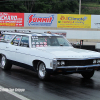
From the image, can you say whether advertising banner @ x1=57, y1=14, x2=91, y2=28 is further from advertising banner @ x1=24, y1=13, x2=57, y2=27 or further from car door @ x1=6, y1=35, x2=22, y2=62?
car door @ x1=6, y1=35, x2=22, y2=62

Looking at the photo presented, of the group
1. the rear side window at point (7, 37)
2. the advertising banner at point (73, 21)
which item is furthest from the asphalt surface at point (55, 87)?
the advertising banner at point (73, 21)

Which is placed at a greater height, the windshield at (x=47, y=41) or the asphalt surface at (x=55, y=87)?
the windshield at (x=47, y=41)

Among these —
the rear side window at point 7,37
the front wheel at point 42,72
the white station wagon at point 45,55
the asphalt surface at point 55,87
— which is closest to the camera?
the asphalt surface at point 55,87

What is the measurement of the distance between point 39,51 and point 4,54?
2.74 meters

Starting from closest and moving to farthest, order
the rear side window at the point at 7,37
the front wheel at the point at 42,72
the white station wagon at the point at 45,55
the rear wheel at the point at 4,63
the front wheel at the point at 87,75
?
1. the white station wagon at the point at 45,55
2. the front wheel at the point at 42,72
3. the front wheel at the point at 87,75
4. the rear wheel at the point at 4,63
5. the rear side window at the point at 7,37

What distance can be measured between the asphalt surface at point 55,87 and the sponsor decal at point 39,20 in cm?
2426

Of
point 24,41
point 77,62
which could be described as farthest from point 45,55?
point 24,41

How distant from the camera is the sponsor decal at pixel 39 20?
32656 mm

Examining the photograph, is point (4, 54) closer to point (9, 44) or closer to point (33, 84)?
point (9, 44)

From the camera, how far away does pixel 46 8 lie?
74250 millimetres

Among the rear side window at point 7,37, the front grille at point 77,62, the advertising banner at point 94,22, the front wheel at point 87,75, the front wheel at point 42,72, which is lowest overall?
the front wheel at point 87,75

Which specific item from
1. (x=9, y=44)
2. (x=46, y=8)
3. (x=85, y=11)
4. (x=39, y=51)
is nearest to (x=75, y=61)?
(x=39, y=51)

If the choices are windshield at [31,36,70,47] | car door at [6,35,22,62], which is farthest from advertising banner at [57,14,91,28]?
windshield at [31,36,70,47]

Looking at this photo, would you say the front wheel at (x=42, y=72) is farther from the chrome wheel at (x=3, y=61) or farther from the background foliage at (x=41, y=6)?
the background foliage at (x=41, y=6)
